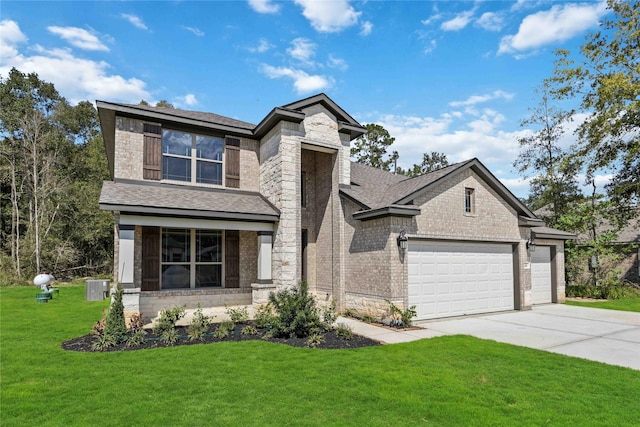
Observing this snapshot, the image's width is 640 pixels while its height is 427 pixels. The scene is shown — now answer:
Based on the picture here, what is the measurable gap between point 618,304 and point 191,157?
1768 centimetres

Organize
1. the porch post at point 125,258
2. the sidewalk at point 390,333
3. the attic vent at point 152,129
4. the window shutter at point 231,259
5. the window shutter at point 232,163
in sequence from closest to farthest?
the sidewalk at point 390,333 < the porch post at point 125,258 < the attic vent at point 152,129 < the window shutter at point 231,259 < the window shutter at point 232,163

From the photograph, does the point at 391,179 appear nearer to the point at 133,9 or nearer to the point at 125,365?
the point at 133,9

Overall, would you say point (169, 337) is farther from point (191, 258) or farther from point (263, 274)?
point (191, 258)

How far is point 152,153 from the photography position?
11.6 metres

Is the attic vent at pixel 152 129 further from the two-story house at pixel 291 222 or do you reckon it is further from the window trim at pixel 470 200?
the window trim at pixel 470 200

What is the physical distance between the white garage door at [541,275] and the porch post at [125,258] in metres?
14.8

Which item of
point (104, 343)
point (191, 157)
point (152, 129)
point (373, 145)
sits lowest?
point (104, 343)

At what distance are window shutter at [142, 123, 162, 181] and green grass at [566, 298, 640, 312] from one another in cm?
1684

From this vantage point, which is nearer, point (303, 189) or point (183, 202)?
point (183, 202)

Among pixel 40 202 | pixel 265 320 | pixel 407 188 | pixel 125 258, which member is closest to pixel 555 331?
pixel 407 188

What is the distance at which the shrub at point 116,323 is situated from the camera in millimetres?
7965

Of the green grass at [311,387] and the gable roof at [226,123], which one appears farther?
the gable roof at [226,123]

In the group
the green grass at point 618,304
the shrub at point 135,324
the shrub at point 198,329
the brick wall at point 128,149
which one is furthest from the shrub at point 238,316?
the green grass at point 618,304

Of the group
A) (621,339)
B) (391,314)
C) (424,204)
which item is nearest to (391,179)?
(424,204)
